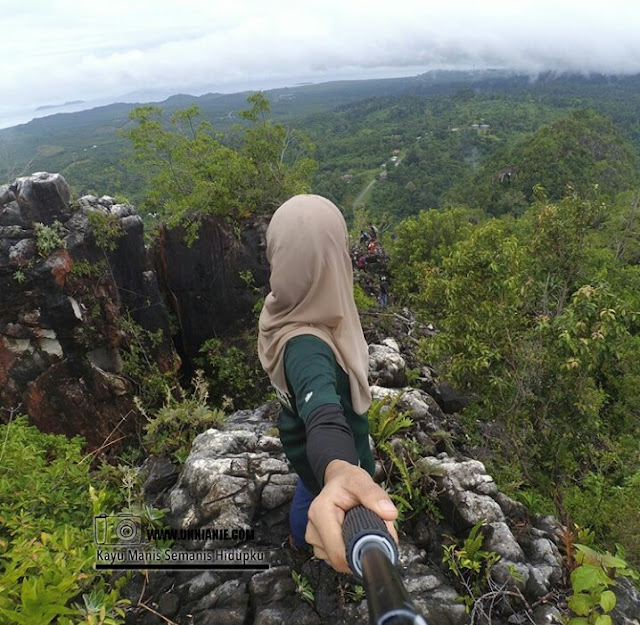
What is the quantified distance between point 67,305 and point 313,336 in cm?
813

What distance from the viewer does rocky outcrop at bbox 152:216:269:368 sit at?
1041 cm

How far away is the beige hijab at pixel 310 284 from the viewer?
5.96 ft

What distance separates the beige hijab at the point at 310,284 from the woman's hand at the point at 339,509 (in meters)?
0.78

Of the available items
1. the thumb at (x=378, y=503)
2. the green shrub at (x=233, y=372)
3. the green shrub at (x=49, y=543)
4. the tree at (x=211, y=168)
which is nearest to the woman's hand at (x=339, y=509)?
the thumb at (x=378, y=503)

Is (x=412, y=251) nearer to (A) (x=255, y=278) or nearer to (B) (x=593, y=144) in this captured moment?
(A) (x=255, y=278)

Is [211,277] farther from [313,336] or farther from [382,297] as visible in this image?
[313,336]

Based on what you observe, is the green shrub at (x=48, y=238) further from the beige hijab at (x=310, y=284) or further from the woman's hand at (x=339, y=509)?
the woman's hand at (x=339, y=509)

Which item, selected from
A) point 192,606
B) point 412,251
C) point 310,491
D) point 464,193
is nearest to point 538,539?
point 310,491

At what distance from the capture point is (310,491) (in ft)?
8.16

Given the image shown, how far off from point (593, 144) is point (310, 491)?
3047 inches

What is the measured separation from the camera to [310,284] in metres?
1.84

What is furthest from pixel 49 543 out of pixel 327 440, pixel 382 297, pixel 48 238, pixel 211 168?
pixel 382 297

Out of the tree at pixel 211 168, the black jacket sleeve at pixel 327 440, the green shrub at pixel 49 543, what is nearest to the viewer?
the black jacket sleeve at pixel 327 440

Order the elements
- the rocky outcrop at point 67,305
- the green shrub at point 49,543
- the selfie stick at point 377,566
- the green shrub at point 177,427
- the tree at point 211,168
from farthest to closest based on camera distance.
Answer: the tree at point 211,168
the rocky outcrop at point 67,305
the green shrub at point 177,427
the green shrub at point 49,543
the selfie stick at point 377,566
